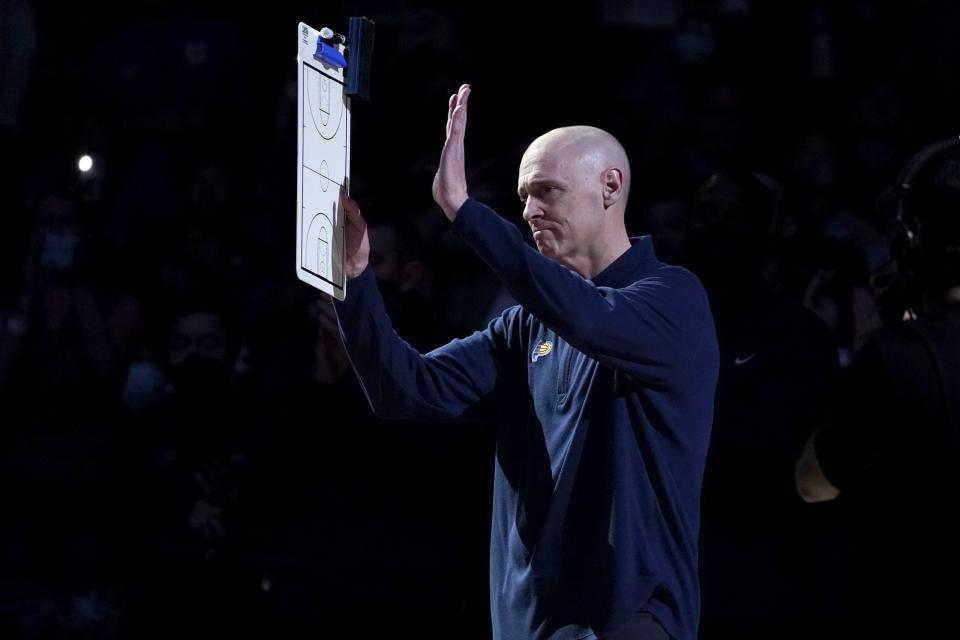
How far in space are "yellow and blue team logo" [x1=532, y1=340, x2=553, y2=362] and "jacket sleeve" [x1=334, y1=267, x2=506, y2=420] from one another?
0.14 m

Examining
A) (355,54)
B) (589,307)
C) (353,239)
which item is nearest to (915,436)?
(589,307)

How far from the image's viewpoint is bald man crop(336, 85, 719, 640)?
348 cm

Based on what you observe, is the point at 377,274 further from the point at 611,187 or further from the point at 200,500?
the point at 611,187

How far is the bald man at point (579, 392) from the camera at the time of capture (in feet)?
11.4

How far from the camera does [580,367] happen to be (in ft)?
12.2

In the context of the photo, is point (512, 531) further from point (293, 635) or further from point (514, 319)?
point (293, 635)

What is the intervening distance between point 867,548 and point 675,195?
305cm

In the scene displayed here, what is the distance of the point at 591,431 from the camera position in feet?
11.9

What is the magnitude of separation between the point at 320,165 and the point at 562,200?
19.5 inches

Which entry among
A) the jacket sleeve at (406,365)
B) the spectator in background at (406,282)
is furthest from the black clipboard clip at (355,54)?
the spectator in background at (406,282)

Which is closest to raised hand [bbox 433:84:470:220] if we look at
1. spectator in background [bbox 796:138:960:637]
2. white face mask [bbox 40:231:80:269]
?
spectator in background [bbox 796:138:960:637]

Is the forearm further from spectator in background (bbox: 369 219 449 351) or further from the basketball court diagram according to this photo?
spectator in background (bbox: 369 219 449 351)

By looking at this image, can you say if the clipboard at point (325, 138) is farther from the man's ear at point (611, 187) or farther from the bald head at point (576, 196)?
the man's ear at point (611, 187)

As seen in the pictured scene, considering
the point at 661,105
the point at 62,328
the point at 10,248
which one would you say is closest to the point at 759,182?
the point at 661,105
